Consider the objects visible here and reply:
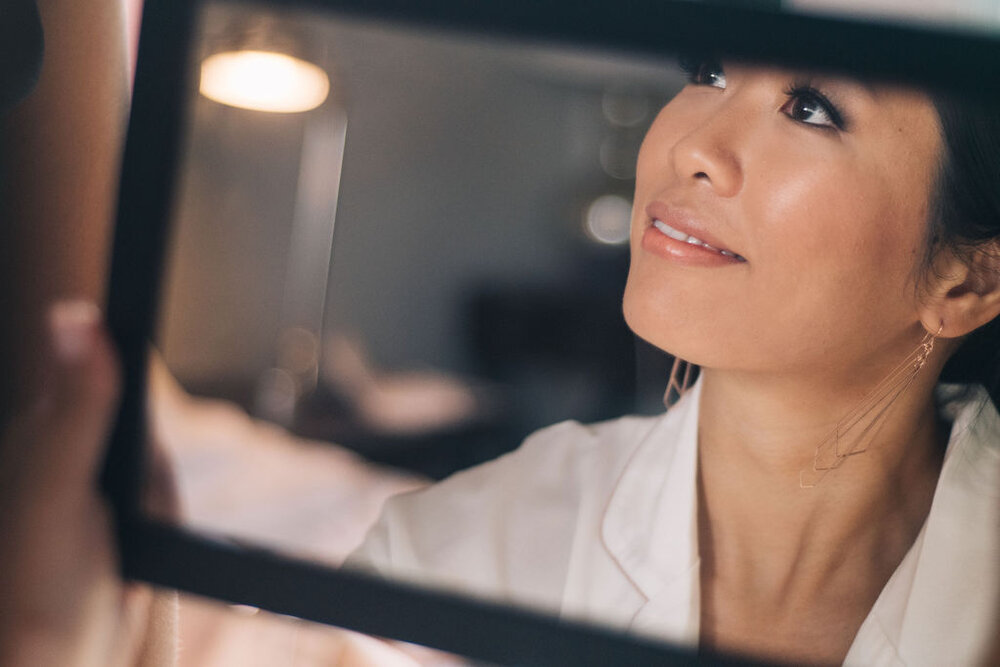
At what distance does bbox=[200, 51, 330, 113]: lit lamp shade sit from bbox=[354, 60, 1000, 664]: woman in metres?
0.21

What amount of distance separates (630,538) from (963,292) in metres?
0.23

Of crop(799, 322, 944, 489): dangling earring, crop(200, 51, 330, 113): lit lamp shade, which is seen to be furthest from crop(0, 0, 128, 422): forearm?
crop(799, 322, 944, 489): dangling earring

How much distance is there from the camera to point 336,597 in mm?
493

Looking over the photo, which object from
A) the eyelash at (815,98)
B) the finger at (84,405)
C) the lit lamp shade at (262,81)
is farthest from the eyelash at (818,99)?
the finger at (84,405)

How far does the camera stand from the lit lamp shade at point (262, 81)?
48 cm

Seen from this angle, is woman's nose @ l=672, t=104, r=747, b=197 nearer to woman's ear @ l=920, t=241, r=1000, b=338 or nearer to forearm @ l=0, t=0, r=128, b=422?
woman's ear @ l=920, t=241, r=1000, b=338

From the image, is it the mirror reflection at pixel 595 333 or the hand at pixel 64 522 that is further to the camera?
the hand at pixel 64 522

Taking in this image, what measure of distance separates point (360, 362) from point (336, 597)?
15 cm

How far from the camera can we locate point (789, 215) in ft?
1.34

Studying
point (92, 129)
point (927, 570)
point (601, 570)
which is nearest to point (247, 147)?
point (92, 129)

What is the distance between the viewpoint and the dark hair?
0.40m

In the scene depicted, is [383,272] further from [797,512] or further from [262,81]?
[797,512]

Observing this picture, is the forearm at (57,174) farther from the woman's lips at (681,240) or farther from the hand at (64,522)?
the woman's lips at (681,240)

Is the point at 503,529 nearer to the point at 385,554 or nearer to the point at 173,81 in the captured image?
the point at 385,554
